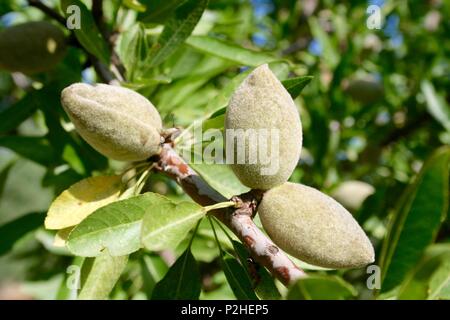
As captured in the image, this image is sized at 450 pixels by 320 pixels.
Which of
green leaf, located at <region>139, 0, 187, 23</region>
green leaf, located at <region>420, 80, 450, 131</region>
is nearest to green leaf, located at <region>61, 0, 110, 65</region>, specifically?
green leaf, located at <region>139, 0, 187, 23</region>

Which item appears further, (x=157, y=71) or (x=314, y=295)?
(x=157, y=71)

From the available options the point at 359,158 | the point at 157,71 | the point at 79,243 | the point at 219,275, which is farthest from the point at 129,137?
the point at 359,158

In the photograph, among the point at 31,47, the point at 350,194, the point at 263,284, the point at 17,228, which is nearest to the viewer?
the point at 263,284

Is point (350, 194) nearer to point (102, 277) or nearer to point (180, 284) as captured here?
point (180, 284)

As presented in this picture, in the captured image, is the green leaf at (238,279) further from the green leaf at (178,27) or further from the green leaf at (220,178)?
the green leaf at (178,27)

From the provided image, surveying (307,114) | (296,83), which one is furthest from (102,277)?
(307,114)

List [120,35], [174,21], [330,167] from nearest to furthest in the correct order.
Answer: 1. [174,21]
2. [120,35]
3. [330,167]
